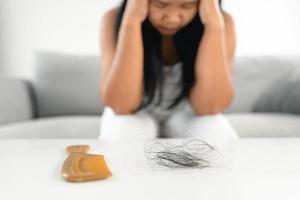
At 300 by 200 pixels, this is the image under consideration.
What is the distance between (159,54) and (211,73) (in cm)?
20

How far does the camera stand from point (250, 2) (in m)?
2.57

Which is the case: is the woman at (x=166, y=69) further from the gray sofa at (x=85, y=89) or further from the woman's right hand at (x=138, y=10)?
the gray sofa at (x=85, y=89)

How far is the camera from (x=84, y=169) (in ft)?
1.97

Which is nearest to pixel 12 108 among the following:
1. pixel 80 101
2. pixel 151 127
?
pixel 80 101

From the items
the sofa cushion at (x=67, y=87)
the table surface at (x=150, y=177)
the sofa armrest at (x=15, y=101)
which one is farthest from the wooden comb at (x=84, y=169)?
the sofa cushion at (x=67, y=87)

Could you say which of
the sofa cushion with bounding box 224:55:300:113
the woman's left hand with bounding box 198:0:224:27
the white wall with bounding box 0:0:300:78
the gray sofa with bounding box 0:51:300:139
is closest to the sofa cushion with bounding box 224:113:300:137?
the gray sofa with bounding box 0:51:300:139

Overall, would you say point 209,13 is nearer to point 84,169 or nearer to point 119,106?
point 119,106

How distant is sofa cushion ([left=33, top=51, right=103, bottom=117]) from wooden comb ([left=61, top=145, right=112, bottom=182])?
1.21 meters

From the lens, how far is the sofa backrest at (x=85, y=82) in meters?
1.85

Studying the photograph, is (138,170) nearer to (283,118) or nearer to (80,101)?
(283,118)

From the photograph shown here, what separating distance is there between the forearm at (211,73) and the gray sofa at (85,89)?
51 centimetres

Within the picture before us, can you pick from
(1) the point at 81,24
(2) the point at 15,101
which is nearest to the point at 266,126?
(2) the point at 15,101

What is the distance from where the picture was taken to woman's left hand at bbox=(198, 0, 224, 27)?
1.14 metres

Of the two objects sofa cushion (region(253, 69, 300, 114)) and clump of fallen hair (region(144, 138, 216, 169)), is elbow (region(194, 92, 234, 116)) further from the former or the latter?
sofa cushion (region(253, 69, 300, 114))
